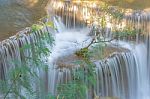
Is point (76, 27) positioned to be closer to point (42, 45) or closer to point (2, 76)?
point (2, 76)

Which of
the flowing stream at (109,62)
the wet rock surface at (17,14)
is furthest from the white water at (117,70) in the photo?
the wet rock surface at (17,14)

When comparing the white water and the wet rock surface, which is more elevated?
the wet rock surface

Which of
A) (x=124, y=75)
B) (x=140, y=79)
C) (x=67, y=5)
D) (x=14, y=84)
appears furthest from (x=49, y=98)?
(x=67, y=5)

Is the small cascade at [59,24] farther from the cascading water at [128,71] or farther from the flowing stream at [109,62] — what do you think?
the cascading water at [128,71]

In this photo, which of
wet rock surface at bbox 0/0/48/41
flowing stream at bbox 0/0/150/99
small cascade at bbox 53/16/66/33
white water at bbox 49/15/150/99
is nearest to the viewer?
flowing stream at bbox 0/0/150/99

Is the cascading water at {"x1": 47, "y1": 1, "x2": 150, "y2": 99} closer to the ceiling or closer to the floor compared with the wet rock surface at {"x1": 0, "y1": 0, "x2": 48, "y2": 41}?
closer to the floor

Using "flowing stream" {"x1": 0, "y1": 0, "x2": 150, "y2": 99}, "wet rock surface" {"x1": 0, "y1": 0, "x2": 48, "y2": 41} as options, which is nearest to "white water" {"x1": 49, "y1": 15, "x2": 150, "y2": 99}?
"flowing stream" {"x1": 0, "y1": 0, "x2": 150, "y2": 99}

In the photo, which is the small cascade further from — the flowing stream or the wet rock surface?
the wet rock surface

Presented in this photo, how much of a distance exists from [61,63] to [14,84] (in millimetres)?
3439

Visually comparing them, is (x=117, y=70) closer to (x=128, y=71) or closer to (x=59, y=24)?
(x=128, y=71)

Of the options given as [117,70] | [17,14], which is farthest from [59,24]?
[117,70]

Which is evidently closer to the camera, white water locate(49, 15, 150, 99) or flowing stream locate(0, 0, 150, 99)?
flowing stream locate(0, 0, 150, 99)

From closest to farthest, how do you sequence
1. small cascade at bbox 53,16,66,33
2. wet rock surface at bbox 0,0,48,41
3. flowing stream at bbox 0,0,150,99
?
flowing stream at bbox 0,0,150,99
wet rock surface at bbox 0,0,48,41
small cascade at bbox 53,16,66,33

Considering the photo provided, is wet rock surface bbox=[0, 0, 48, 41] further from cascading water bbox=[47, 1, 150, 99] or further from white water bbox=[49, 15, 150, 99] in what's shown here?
cascading water bbox=[47, 1, 150, 99]
